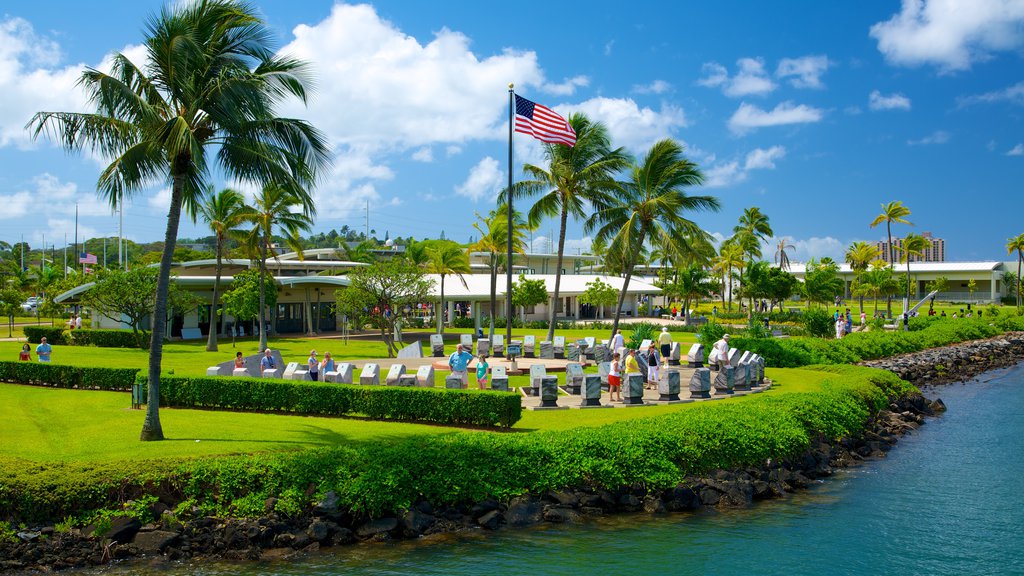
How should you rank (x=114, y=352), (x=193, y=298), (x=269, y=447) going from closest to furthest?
(x=269, y=447) → (x=114, y=352) → (x=193, y=298)

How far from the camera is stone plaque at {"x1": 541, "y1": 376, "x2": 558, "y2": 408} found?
1897 cm

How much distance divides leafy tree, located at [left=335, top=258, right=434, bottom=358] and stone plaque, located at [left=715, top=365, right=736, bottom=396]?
1483 centimetres

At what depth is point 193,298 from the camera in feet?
123

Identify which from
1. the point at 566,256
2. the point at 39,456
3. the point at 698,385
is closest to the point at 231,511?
the point at 39,456

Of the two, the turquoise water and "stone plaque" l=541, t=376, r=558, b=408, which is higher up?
"stone plaque" l=541, t=376, r=558, b=408

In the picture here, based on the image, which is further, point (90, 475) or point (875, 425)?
point (875, 425)

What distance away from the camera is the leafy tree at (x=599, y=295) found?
184ft

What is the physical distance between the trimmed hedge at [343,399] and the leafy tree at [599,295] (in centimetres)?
3892

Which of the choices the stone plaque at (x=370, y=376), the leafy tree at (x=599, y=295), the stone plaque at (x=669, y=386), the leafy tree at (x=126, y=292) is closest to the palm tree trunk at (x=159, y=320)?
the stone plaque at (x=370, y=376)

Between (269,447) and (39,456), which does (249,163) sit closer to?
(269,447)

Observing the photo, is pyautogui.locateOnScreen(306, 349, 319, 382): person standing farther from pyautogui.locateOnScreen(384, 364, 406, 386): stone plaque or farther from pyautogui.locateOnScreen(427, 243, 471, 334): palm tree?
pyautogui.locateOnScreen(427, 243, 471, 334): palm tree

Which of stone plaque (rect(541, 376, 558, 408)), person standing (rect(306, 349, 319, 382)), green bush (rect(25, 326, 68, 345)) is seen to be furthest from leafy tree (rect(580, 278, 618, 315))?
stone plaque (rect(541, 376, 558, 408))

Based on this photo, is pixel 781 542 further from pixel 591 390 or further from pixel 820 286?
pixel 820 286

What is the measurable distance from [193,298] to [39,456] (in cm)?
2577
